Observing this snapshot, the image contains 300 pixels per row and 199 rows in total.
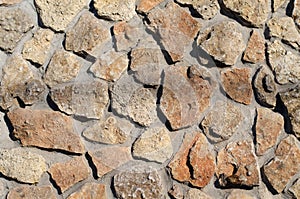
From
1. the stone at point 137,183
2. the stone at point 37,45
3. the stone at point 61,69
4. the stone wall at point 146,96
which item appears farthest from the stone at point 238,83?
the stone at point 37,45

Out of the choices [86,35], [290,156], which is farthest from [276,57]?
[86,35]

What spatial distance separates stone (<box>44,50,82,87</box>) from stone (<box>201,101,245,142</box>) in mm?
524

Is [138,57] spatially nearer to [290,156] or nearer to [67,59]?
[67,59]

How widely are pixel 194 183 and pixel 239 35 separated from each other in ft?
1.92

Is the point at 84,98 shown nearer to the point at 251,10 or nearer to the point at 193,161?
the point at 193,161

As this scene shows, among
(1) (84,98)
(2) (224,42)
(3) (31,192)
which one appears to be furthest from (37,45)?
(2) (224,42)

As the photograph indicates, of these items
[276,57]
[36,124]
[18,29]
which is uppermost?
[18,29]

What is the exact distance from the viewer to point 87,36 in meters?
2.32

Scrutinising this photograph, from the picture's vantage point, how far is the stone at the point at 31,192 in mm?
2354

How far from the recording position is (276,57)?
95.7 inches

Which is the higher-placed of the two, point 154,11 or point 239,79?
point 154,11

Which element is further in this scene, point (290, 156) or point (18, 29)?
point (290, 156)

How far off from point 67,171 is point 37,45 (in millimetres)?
475

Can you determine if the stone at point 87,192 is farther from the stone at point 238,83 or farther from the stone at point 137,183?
the stone at point 238,83
